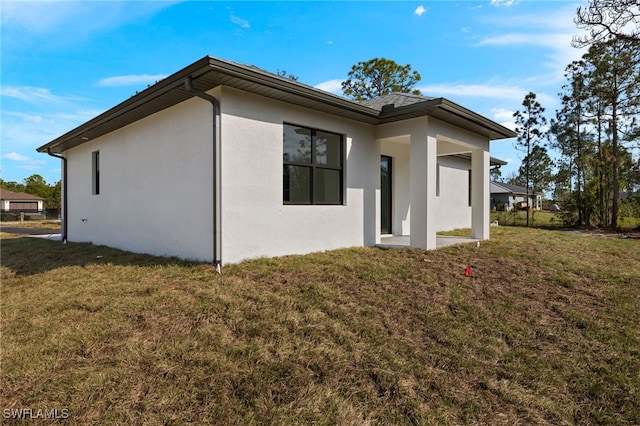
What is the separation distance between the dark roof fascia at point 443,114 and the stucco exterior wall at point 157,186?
385 centimetres

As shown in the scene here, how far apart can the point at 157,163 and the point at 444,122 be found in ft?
20.6

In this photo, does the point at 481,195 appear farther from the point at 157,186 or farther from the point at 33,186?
Result: the point at 33,186

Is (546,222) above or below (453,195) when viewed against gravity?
below

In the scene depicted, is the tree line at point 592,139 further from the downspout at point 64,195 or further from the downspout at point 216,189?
the downspout at point 64,195

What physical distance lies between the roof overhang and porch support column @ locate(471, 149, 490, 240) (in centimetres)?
Result: 64

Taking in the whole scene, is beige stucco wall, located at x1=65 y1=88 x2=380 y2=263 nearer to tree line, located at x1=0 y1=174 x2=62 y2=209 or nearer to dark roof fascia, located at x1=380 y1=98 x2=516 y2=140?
dark roof fascia, located at x1=380 y1=98 x2=516 y2=140

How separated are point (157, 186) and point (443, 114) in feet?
20.1

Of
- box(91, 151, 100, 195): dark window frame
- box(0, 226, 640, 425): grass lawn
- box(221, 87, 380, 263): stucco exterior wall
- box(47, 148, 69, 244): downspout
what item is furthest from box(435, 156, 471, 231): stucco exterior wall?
box(47, 148, 69, 244): downspout

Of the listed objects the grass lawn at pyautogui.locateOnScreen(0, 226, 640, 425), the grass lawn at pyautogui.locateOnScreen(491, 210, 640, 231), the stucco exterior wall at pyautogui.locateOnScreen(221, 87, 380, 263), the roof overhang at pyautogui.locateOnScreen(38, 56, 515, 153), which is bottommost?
the grass lawn at pyautogui.locateOnScreen(0, 226, 640, 425)

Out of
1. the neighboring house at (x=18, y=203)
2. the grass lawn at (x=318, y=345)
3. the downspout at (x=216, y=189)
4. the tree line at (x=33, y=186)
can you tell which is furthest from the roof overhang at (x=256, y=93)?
the tree line at (x=33, y=186)

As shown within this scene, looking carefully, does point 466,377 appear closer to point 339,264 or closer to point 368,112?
point 339,264

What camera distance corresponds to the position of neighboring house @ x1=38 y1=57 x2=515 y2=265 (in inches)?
211

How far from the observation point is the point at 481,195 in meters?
9.19

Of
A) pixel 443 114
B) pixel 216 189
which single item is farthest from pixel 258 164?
pixel 443 114
